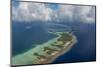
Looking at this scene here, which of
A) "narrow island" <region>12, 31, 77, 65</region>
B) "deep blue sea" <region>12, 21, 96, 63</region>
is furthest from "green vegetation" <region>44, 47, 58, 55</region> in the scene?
"deep blue sea" <region>12, 21, 96, 63</region>

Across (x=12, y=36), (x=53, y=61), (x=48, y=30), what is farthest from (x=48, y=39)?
(x=12, y=36)

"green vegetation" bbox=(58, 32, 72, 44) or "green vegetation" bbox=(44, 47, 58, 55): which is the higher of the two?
"green vegetation" bbox=(58, 32, 72, 44)

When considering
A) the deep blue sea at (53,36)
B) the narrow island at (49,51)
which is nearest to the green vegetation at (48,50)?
the narrow island at (49,51)

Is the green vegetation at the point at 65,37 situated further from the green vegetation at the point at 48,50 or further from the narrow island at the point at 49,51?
the green vegetation at the point at 48,50

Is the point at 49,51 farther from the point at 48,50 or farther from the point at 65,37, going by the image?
the point at 65,37

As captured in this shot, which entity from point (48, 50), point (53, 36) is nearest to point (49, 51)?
point (48, 50)

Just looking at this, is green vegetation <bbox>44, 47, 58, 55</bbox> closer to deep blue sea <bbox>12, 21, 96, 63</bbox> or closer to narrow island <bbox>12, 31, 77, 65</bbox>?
narrow island <bbox>12, 31, 77, 65</bbox>

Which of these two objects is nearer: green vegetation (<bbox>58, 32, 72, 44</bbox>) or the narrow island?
the narrow island
